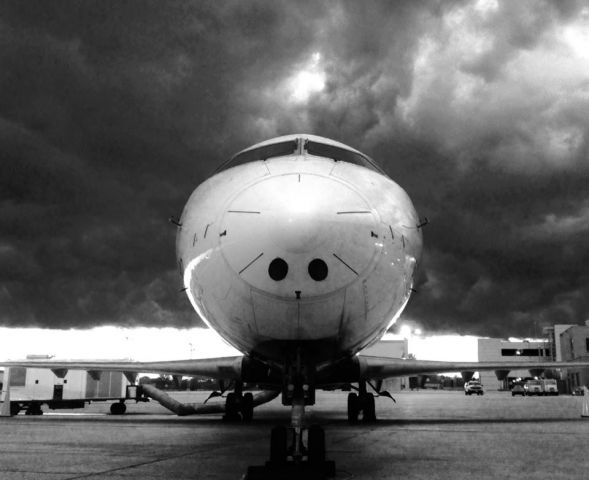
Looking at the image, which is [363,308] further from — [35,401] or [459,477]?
[35,401]

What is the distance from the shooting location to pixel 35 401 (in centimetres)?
1773

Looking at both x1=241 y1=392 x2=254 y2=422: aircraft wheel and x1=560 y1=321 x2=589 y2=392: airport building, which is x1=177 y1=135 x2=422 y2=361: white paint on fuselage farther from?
x1=560 y1=321 x2=589 y2=392: airport building

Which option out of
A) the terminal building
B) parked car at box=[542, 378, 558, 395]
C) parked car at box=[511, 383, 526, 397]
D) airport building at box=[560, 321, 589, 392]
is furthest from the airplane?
airport building at box=[560, 321, 589, 392]

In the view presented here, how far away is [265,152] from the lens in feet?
21.0

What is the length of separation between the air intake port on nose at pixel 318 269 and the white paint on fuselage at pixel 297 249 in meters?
0.04

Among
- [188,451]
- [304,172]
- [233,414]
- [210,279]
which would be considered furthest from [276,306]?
[233,414]

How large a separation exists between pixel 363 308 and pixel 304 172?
1.29 m

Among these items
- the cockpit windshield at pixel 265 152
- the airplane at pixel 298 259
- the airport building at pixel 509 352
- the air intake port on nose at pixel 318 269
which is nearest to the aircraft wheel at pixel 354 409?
the airplane at pixel 298 259

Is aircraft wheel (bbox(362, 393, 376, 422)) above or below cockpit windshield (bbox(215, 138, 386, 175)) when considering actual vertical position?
below

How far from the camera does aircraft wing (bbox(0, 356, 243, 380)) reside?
12445 millimetres

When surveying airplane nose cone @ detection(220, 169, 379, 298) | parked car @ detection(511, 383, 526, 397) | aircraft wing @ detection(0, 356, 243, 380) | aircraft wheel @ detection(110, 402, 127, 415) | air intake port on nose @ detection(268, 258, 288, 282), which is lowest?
parked car @ detection(511, 383, 526, 397)

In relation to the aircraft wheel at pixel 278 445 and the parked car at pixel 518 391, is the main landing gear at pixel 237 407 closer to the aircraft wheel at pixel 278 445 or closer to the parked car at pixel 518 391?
the aircraft wheel at pixel 278 445

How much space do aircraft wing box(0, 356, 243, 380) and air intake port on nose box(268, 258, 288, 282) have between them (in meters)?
7.81

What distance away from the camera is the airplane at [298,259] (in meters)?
4.73
